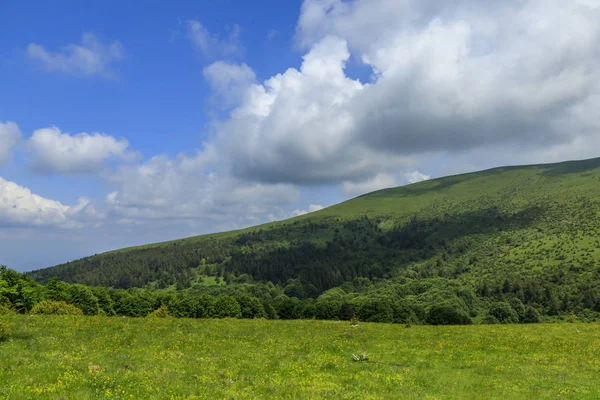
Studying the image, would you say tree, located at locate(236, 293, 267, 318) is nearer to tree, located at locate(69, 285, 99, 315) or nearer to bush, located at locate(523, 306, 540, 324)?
tree, located at locate(69, 285, 99, 315)

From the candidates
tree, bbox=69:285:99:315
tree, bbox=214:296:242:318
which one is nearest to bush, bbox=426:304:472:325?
tree, bbox=214:296:242:318

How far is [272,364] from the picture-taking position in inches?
957

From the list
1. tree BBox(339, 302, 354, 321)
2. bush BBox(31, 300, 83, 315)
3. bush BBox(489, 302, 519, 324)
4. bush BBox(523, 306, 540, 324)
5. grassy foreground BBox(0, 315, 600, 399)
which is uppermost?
bush BBox(31, 300, 83, 315)

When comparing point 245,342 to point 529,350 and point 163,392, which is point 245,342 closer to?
point 163,392

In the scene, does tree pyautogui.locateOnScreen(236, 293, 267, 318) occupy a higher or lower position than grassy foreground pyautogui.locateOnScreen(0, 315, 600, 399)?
lower

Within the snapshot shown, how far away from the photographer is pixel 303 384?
20.0 m

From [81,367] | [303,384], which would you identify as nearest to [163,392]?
[81,367]

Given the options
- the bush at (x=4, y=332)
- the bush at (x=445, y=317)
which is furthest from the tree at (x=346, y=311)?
the bush at (x=4, y=332)

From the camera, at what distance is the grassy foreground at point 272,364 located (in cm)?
1752

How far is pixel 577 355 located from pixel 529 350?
10.9 feet

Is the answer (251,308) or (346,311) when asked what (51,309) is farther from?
(346,311)

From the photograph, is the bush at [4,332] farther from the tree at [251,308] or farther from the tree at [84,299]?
the tree at [251,308]

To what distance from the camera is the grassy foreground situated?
17516 millimetres

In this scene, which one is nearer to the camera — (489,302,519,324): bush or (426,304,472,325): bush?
(426,304,472,325): bush
